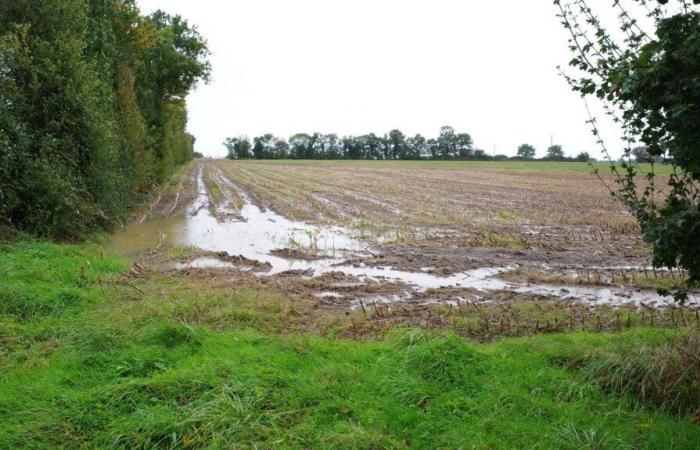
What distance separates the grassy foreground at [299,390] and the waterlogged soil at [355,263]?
70.5 inches

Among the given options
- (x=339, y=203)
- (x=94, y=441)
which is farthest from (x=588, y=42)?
(x=339, y=203)

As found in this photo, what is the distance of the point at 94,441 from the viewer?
3.50 metres

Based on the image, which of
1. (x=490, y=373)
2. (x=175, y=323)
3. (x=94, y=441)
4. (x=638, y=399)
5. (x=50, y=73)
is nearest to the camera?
(x=94, y=441)

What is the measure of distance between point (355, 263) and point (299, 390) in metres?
6.04

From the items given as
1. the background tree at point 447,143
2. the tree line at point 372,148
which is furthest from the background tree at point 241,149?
the background tree at point 447,143

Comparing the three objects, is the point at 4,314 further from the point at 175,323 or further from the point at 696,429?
the point at 696,429

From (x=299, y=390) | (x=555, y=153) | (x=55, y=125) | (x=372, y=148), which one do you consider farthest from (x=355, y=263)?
(x=372, y=148)

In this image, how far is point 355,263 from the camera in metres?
10.1

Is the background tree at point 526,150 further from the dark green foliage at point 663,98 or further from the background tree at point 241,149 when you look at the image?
the dark green foliage at point 663,98

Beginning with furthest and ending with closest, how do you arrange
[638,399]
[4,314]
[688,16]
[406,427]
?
[4,314]
[638,399]
[406,427]
[688,16]

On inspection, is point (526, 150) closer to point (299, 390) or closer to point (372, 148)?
point (372, 148)

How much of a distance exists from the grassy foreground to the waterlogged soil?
5.87 ft

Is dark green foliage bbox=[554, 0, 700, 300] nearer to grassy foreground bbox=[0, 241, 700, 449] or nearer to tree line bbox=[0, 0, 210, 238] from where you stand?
grassy foreground bbox=[0, 241, 700, 449]

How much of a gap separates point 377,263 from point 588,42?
6.70m
